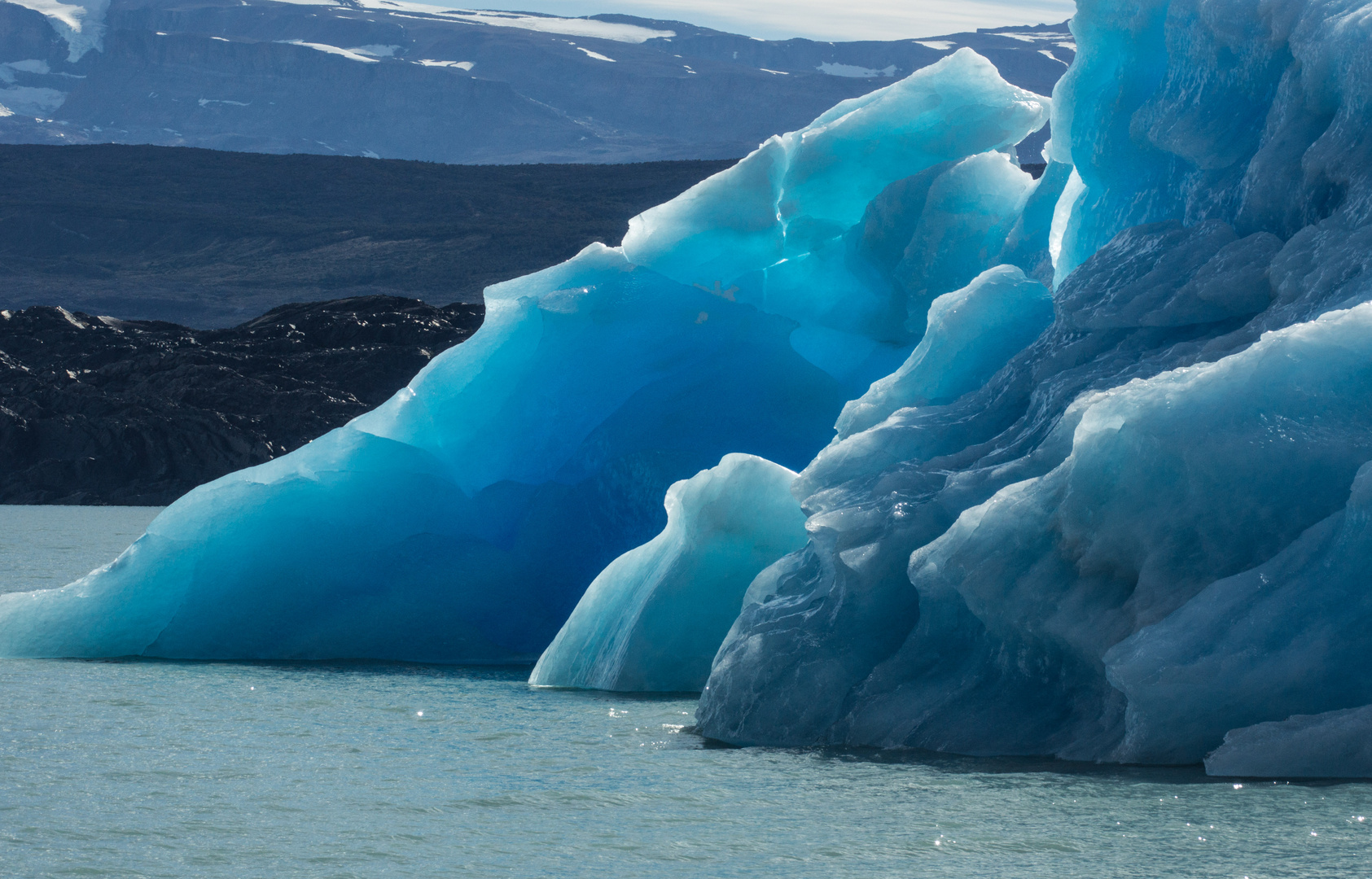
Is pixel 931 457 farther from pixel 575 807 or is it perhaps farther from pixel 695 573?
pixel 575 807

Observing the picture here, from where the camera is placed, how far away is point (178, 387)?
3125cm

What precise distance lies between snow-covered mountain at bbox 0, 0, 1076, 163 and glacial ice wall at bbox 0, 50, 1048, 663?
136950 mm

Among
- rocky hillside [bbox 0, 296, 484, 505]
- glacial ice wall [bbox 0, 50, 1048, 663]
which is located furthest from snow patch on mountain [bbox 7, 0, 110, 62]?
glacial ice wall [bbox 0, 50, 1048, 663]

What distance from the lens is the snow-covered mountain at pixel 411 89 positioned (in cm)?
15775

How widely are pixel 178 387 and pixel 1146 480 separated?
94.3 ft

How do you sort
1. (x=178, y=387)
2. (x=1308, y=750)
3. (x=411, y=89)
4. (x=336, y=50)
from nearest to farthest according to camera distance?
(x=1308, y=750) → (x=178, y=387) → (x=411, y=89) → (x=336, y=50)

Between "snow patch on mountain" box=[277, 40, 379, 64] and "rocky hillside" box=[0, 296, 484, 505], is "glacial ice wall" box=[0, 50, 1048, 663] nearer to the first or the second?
"rocky hillside" box=[0, 296, 484, 505]

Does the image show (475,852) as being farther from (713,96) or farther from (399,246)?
(713,96)

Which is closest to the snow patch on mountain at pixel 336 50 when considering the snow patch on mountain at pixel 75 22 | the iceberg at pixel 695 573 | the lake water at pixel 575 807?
the snow patch on mountain at pixel 75 22

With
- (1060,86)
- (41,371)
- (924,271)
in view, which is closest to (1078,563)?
(1060,86)

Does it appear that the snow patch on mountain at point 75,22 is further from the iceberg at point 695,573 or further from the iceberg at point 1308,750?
the iceberg at point 1308,750

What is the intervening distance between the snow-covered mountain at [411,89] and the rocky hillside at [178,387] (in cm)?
11192

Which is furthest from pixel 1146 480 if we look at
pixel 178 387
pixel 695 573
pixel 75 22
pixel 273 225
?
pixel 75 22

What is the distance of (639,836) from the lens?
4125 millimetres
